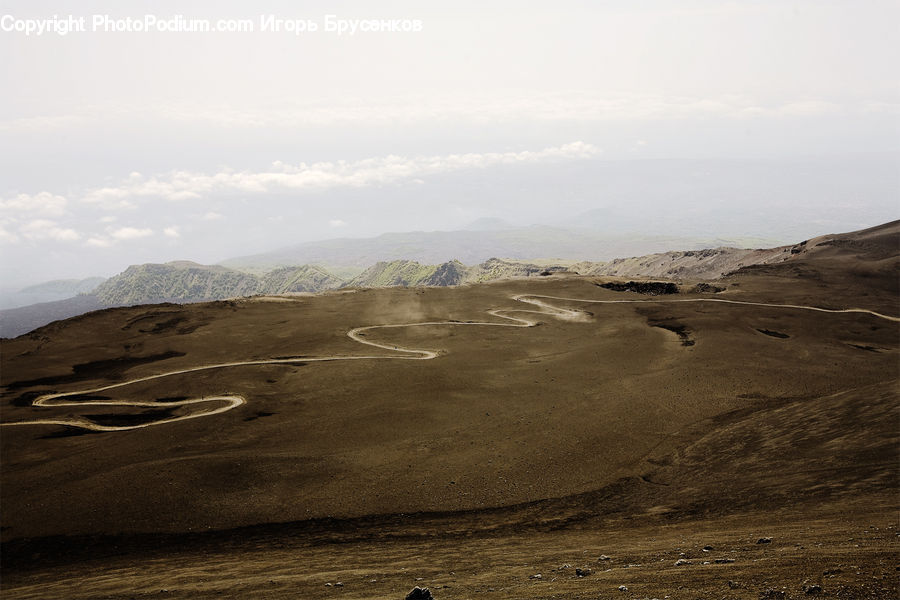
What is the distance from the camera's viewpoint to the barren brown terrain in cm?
1719

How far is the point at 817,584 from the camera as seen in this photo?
37.4 ft

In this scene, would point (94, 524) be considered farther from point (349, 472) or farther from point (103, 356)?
point (103, 356)

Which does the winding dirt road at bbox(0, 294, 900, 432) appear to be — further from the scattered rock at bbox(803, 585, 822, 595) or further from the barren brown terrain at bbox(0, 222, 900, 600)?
the scattered rock at bbox(803, 585, 822, 595)

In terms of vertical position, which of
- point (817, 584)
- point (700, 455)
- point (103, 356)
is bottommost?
point (700, 455)

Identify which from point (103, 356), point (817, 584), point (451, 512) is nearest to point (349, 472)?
point (451, 512)

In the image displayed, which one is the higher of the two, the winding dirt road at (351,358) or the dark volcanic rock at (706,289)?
the dark volcanic rock at (706,289)

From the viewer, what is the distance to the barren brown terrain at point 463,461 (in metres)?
17.2

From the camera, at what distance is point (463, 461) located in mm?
31500

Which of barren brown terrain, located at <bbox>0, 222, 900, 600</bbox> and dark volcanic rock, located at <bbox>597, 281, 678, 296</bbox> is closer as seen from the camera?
barren brown terrain, located at <bbox>0, 222, 900, 600</bbox>

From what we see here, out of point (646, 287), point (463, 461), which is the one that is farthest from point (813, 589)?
point (646, 287)

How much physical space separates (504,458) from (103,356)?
5457 cm

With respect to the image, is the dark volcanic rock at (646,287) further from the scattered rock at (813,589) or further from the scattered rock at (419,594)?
the scattered rock at (419,594)

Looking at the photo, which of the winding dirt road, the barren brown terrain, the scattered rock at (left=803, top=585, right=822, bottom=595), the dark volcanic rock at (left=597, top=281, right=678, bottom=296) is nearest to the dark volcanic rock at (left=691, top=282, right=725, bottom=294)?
the dark volcanic rock at (left=597, top=281, right=678, bottom=296)

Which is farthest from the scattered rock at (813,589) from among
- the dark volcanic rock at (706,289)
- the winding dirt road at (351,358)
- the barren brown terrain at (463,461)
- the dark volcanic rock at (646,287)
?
the dark volcanic rock at (646,287)
